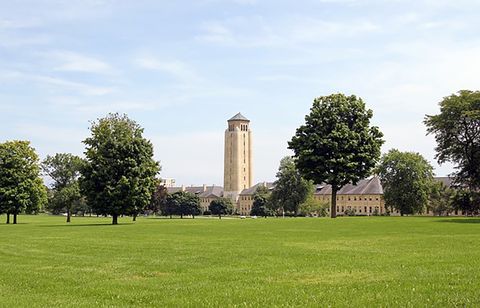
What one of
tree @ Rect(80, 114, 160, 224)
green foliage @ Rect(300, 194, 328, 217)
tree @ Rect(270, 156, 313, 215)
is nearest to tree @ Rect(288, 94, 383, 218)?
tree @ Rect(80, 114, 160, 224)

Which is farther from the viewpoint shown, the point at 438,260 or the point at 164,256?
the point at 164,256

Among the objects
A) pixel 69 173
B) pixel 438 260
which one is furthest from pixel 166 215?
pixel 438 260

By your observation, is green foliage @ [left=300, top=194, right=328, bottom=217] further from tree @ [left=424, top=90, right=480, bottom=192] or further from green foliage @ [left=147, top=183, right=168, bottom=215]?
tree @ [left=424, top=90, right=480, bottom=192]

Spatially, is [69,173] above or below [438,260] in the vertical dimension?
above

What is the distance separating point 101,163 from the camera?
245 ft

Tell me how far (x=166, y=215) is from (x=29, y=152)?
340 feet

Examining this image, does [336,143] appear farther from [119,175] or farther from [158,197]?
[158,197]

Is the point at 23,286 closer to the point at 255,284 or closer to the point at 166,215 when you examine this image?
the point at 255,284

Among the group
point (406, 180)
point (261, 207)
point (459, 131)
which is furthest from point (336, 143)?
point (261, 207)

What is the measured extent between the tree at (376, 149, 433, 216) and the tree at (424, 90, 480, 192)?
146ft

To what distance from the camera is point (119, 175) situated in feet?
→ 245

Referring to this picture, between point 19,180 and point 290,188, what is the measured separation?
7050 cm

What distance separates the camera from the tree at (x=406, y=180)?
111 meters

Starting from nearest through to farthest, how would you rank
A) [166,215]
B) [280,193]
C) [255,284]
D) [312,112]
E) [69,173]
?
[255,284], [312,112], [69,173], [280,193], [166,215]
